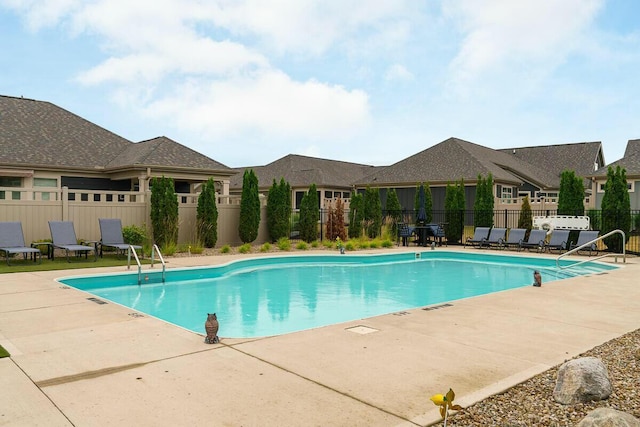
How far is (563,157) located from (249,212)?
1139 inches

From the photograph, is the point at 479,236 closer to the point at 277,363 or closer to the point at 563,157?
the point at 277,363

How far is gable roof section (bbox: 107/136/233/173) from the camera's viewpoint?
20.5 meters

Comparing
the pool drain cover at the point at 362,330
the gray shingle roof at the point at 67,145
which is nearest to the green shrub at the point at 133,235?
the gray shingle roof at the point at 67,145

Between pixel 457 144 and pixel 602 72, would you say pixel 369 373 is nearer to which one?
pixel 602 72

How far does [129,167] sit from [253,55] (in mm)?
6595

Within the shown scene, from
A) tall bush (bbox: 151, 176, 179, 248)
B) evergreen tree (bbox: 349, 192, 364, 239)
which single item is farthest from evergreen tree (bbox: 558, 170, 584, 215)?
tall bush (bbox: 151, 176, 179, 248)

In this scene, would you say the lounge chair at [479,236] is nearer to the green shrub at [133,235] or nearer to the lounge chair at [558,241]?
the lounge chair at [558,241]

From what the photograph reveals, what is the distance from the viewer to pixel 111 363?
4621 mm

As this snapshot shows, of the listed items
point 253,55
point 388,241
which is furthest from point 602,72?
point 253,55

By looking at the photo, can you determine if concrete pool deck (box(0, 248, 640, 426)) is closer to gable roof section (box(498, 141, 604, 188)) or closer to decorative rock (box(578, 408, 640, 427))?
decorative rock (box(578, 408, 640, 427))

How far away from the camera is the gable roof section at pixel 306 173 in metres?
34.0

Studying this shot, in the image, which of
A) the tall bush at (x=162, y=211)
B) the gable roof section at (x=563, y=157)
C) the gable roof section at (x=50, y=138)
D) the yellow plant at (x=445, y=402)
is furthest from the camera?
the gable roof section at (x=563, y=157)

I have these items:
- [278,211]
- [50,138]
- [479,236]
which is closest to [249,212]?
[278,211]

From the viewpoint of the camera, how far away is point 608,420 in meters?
2.97
